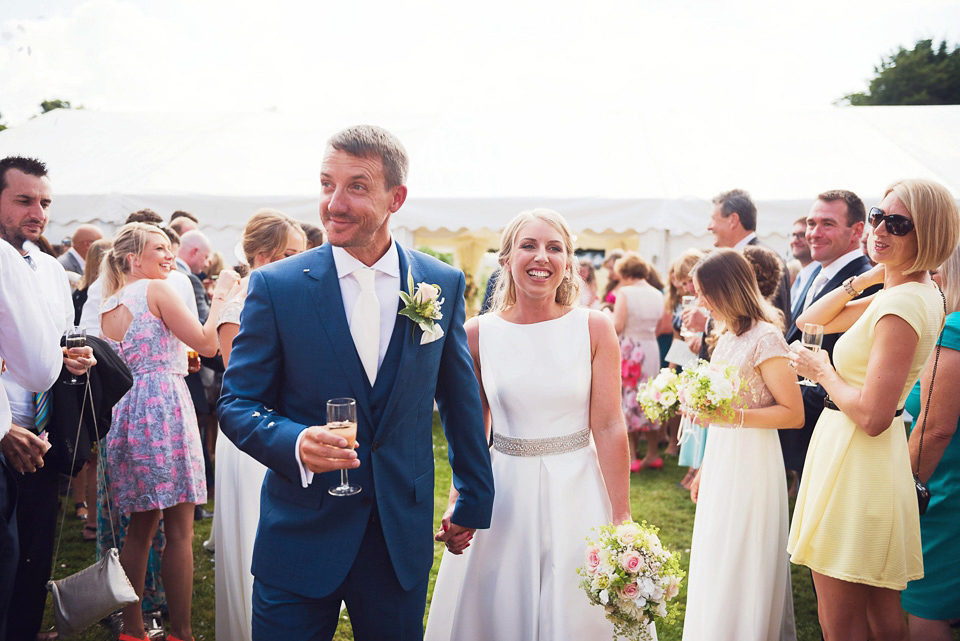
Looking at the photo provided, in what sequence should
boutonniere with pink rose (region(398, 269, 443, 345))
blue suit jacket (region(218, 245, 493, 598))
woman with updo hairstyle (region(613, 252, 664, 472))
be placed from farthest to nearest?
woman with updo hairstyle (region(613, 252, 664, 472)), boutonniere with pink rose (region(398, 269, 443, 345)), blue suit jacket (region(218, 245, 493, 598))

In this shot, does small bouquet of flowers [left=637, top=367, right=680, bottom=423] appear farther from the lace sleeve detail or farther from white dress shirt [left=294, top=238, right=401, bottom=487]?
white dress shirt [left=294, top=238, right=401, bottom=487]

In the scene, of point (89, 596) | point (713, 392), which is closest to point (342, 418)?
point (89, 596)

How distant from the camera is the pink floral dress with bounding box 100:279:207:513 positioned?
3.66m

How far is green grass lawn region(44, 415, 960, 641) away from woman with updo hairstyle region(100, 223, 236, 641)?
62 cm

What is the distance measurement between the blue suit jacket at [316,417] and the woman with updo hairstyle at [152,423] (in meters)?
1.86

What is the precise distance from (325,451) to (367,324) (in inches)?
19.3

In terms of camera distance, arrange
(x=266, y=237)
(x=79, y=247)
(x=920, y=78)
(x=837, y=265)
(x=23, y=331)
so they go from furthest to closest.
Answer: (x=920, y=78)
(x=79, y=247)
(x=837, y=265)
(x=266, y=237)
(x=23, y=331)

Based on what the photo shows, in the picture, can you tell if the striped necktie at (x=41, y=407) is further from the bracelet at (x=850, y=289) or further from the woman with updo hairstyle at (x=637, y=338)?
the woman with updo hairstyle at (x=637, y=338)

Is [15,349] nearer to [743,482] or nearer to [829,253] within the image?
[743,482]

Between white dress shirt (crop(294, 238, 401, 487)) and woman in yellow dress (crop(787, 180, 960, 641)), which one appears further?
woman in yellow dress (crop(787, 180, 960, 641))

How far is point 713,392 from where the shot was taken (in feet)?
10.9

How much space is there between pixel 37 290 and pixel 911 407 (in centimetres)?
423

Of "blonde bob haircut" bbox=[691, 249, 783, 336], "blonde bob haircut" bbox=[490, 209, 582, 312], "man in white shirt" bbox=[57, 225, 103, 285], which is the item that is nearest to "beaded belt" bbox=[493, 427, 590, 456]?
"blonde bob haircut" bbox=[490, 209, 582, 312]

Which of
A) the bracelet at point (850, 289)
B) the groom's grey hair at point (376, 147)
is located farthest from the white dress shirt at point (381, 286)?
the bracelet at point (850, 289)
